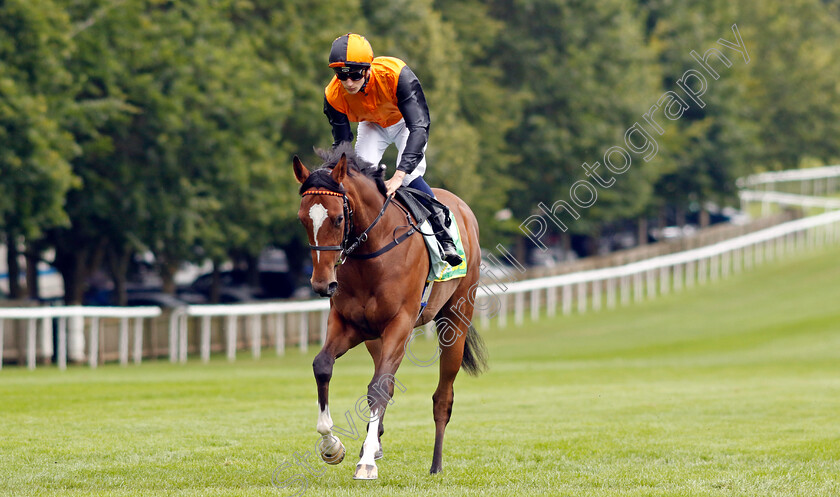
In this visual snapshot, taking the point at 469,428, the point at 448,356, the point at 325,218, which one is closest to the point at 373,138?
the point at 325,218

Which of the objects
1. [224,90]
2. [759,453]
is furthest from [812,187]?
[759,453]

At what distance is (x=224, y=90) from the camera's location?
2723 cm

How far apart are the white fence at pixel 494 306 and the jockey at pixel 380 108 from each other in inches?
150

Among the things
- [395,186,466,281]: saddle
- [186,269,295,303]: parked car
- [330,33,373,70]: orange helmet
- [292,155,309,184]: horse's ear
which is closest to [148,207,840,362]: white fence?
[395,186,466,281]: saddle

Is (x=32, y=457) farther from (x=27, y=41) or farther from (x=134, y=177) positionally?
(x=134, y=177)

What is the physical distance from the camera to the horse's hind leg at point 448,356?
9.35m

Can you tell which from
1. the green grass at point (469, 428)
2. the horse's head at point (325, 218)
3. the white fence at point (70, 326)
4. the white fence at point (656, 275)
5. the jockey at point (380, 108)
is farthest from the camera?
the white fence at point (656, 275)

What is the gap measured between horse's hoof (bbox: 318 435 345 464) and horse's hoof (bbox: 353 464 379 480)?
0.60ft

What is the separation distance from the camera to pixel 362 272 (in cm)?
833

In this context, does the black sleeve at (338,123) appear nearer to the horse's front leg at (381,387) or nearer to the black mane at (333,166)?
the black mane at (333,166)

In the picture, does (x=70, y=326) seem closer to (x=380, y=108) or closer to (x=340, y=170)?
(x=380, y=108)

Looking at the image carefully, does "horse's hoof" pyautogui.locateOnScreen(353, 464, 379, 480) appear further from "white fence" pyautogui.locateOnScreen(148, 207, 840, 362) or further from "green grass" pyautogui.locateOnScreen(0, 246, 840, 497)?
"white fence" pyautogui.locateOnScreen(148, 207, 840, 362)

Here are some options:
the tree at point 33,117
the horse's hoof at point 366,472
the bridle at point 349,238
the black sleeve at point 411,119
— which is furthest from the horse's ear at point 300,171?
the tree at point 33,117

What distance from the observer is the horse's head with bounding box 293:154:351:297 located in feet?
24.9
